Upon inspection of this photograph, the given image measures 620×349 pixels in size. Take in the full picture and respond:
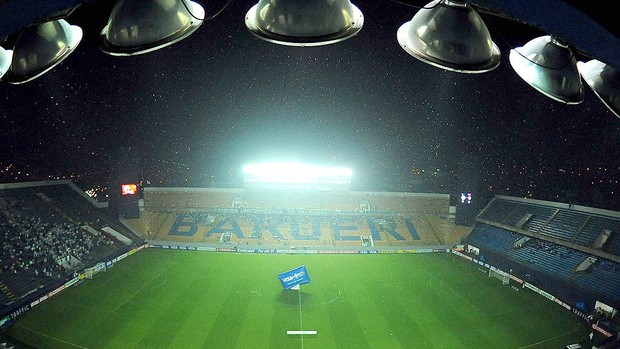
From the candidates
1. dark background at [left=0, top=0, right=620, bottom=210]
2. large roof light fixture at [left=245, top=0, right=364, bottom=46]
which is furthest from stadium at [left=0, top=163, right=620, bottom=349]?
large roof light fixture at [left=245, top=0, right=364, bottom=46]

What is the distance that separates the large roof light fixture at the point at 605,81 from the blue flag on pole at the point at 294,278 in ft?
55.2

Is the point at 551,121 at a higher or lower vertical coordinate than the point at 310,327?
higher

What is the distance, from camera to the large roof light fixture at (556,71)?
8.52ft

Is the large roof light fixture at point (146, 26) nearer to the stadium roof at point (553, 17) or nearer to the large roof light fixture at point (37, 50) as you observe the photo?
the stadium roof at point (553, 17)

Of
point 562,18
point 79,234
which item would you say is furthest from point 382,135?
point 562,18

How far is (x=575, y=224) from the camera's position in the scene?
2330 cm

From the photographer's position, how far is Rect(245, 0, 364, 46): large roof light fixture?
81.4 inches

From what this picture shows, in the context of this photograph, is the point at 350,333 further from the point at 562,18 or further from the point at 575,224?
the point at 575,224

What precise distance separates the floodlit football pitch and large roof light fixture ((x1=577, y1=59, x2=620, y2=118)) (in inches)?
529

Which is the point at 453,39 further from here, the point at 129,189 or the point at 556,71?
the point at 129,189

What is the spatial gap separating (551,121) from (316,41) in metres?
26.1

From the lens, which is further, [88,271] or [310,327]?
[88,271]

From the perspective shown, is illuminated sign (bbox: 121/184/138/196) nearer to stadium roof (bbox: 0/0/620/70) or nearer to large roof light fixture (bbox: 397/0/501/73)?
stadium roof (bbox: 0/0/620/70)

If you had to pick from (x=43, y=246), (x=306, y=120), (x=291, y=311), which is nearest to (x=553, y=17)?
(x=291, y=311)
